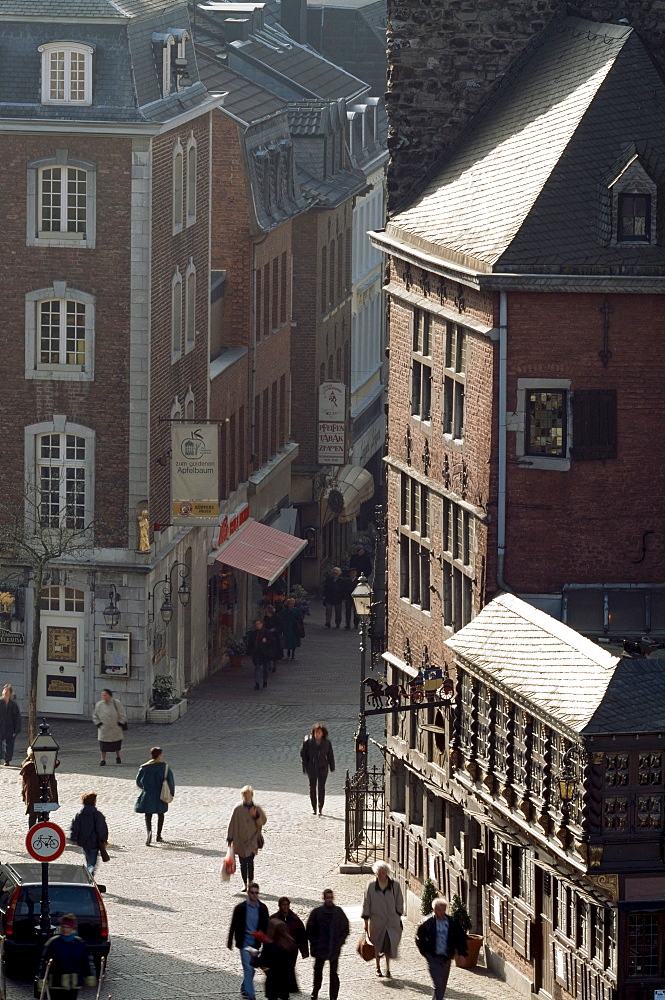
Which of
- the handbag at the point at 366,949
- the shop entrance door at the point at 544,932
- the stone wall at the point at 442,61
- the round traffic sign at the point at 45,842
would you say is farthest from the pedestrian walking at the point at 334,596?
the round traffic sign at the point at 45,842

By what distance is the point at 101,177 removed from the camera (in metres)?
54.1

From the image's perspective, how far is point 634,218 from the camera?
124 ft

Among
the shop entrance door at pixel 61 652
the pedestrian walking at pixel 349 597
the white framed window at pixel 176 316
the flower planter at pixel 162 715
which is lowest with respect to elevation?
the pedestrian walking at pixel 349 597

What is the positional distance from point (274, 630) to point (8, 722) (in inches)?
474

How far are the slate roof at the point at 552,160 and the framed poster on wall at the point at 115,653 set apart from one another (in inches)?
613

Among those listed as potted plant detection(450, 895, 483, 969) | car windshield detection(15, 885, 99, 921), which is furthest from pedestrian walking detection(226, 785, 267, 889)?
car windshield detection(15, 885, 99, 921)

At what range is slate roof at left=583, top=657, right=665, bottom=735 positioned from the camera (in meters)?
31.0

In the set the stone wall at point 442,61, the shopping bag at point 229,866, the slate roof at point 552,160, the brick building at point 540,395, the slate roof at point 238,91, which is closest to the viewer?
the brick building at point 540,395

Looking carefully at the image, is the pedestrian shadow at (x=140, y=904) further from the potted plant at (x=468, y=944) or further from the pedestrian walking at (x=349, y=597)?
the pedestrian walking at (x=349, y=597)

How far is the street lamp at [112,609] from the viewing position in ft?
181

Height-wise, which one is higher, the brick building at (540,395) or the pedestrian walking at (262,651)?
the brick building at (540,395)

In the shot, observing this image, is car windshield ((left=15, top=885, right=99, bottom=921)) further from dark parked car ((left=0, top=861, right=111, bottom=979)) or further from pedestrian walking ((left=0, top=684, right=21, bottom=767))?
pedestrian walking ((left=0, top=684, right=21, bottom=767))

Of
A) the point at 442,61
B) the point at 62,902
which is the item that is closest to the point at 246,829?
the point at 62,902

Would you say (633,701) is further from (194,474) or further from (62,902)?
(194,474)
